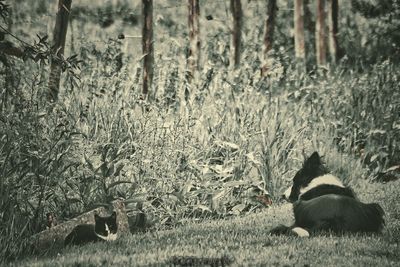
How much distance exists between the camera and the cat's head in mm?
→ 5211

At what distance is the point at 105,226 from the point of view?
5191 millimetres

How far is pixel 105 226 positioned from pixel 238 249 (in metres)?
1.24

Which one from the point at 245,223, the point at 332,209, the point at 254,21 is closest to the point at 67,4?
the point at 245,223

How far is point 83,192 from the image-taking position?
5938 mm

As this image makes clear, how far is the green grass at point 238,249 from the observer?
14.2ft

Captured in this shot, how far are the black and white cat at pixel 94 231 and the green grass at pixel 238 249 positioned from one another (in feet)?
0.46

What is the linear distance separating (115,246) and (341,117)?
6.02m

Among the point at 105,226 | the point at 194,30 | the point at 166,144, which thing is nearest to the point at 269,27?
the point at 194,30

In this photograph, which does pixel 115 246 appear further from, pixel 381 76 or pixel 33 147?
pixel 381 76

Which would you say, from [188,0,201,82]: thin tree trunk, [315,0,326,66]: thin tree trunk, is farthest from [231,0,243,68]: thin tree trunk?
[315,0,326,66]: thin tree trunk

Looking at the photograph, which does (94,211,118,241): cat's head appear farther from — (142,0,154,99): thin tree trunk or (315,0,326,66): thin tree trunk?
(315,0,326,66): thin tree trunk

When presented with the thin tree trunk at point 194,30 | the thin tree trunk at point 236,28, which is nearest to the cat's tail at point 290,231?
the thin tree trunk at point 194,30

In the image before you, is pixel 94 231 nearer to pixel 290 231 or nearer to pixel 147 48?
pixel 290 231

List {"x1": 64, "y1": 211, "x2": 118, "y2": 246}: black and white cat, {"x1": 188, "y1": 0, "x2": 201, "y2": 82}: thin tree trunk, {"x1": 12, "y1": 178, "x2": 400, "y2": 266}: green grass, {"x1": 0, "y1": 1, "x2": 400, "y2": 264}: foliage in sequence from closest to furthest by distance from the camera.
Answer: {"x1": 12, "y1": 178, "x2": 400, "y2": 266}: green grass, {"x1": 64, "y1": 211, "x2": 118, "y2": 246}: black and white cat, {"x1": 0, "y1": 1, "x2": 400, "y2": 264}: foliage, {"x1": 188, "y1": 0, "x2": 201, "y2": 82}: thin tree trunk
